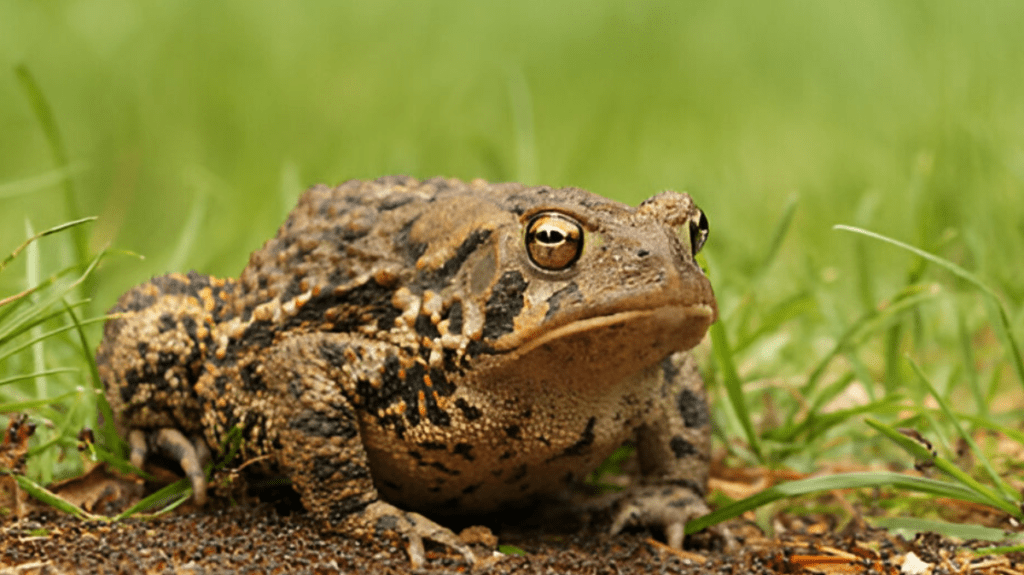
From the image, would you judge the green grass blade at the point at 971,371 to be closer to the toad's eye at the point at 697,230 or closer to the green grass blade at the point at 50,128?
the toad's eye at the point at 697,230

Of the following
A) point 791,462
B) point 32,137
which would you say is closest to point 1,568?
point 791,462

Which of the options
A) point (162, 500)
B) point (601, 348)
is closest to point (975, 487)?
point (601, 348)

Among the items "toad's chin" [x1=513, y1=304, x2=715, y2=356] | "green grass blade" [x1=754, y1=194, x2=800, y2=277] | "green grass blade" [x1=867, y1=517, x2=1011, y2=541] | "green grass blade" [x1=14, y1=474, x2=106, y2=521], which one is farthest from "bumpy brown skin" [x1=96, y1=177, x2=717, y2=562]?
"green grass blade" [x1=754, y1=194, x2=800, y2=277]

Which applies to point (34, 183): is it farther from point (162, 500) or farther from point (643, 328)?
point (643, 328)

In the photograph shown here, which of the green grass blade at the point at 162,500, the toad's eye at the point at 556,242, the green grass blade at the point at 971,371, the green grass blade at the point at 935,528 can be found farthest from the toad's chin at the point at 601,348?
the green grass blade at the point at 971,371

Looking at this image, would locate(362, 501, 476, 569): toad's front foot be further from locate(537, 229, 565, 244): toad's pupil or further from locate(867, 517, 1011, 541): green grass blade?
locate(867, 517, 1011, 541): green grass blade
